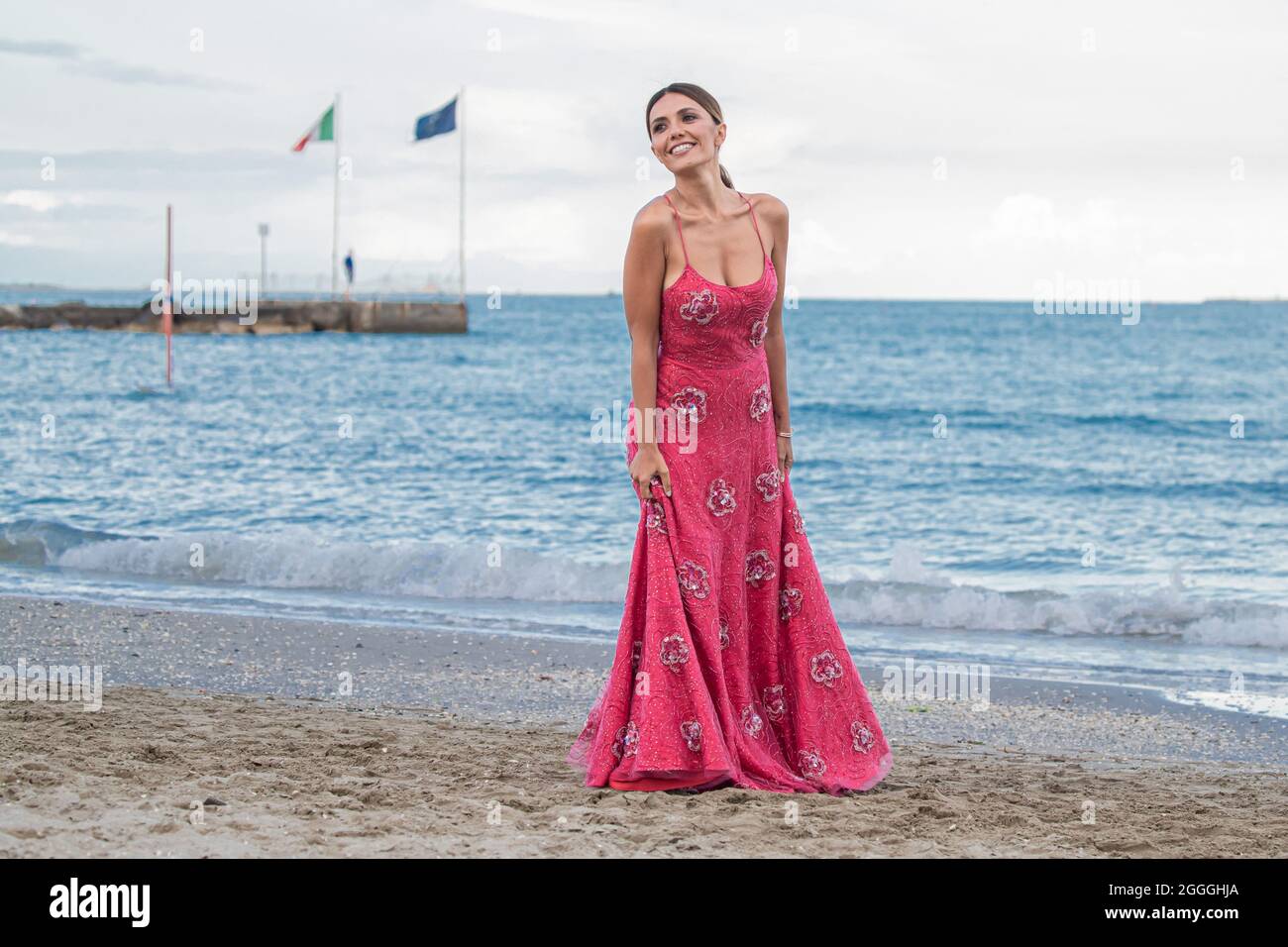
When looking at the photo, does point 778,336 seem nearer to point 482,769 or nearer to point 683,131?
point 683,131

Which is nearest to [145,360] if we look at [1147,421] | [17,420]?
[17,420]

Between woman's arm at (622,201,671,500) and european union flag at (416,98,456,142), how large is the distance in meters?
41.8

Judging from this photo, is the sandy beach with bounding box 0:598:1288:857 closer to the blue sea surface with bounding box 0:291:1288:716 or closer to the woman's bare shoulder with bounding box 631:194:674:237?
the blue sea surface with bounding box 0:291:1288:716

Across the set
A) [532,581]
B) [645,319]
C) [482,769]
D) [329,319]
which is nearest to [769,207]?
[645,319]

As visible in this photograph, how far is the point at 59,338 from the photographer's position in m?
58.3

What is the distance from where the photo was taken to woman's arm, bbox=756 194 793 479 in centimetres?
420

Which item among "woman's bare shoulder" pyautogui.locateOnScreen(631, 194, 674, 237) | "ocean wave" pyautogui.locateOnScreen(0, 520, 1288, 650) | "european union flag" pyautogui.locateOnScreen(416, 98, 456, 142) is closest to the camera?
"woman's bare shoulder" pyautogui.locateOnScreen(631, 194, 674, 237)

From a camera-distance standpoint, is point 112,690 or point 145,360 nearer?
point 112,690

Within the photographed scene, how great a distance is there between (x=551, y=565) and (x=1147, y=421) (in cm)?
2012

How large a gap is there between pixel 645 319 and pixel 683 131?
1.89 ft

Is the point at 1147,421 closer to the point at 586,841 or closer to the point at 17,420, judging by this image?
the point at 17,420

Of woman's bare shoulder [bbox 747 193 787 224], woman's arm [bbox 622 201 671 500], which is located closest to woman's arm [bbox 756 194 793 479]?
woman's bare shoulder [bbox 747 193 787 224]

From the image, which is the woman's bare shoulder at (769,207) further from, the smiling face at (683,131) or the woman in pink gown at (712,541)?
the smiling face at (683,131)

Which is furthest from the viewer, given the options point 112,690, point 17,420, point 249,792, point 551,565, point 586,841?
point 17,420
